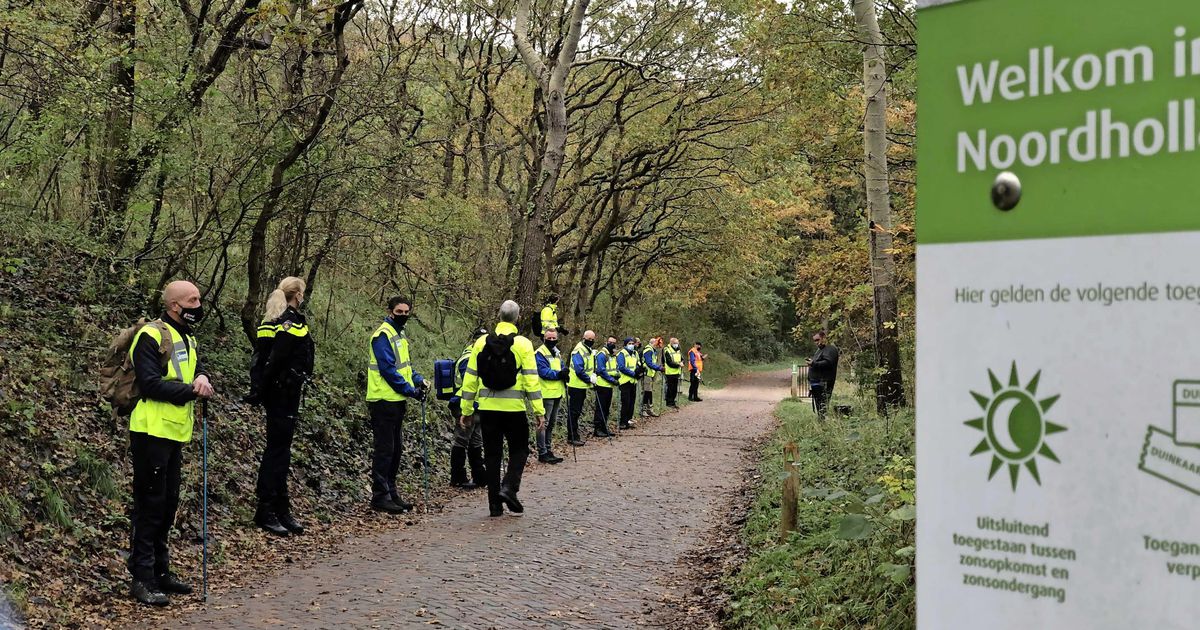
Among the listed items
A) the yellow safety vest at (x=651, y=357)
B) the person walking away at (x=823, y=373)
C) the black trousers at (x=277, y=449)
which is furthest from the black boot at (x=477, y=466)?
the yellow safety vest at (x=651, y=357)

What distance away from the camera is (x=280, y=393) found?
9.01m

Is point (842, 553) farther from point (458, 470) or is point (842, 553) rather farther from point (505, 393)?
point (458, 470)

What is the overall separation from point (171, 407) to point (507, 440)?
12.6 ft

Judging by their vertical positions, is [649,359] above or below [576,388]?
above

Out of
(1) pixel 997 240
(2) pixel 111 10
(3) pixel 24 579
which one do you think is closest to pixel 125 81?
(2) pixel 111 10

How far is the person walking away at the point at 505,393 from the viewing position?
31.6 ft

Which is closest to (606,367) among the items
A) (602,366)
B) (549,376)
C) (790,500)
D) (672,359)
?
(602,366)

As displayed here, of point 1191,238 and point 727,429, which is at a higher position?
point 1191,238

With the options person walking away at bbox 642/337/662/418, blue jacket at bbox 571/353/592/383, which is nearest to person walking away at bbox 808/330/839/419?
blue jacket at bbox 571/353/592/383

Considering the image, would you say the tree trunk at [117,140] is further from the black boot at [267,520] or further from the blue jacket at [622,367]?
the blue jacket at [622,367]

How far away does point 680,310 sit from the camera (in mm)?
48906

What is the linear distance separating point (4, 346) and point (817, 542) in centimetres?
814

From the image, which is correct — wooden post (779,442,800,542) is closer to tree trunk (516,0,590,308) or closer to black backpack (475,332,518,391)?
black backpack (475,332,518,391)

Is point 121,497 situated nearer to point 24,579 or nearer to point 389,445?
point 24,579
